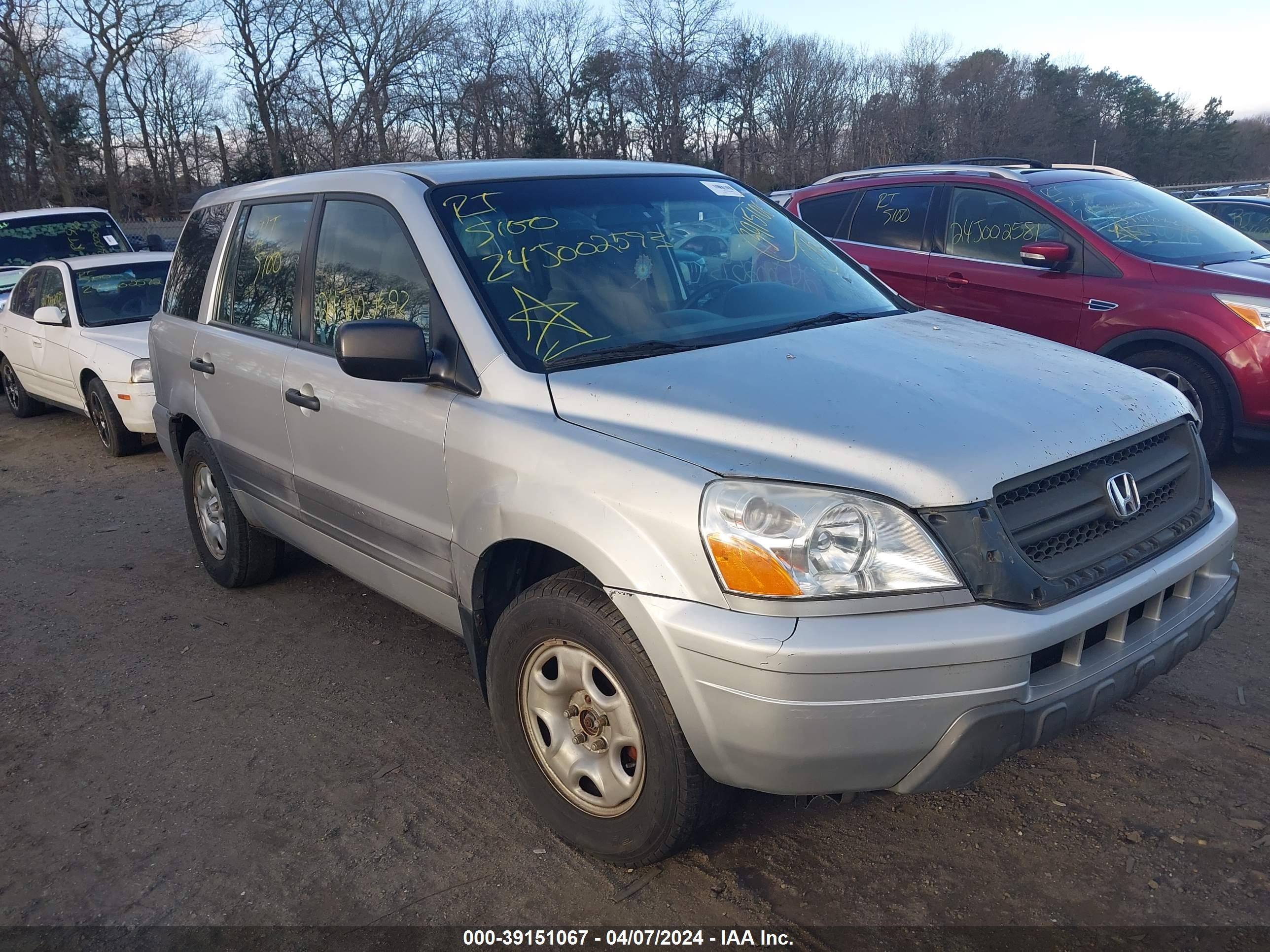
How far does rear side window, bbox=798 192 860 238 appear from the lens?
7859 mm

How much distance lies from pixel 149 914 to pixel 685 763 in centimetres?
153

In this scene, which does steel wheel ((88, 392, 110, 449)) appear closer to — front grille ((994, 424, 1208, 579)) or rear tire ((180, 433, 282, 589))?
rear tire ((180, 433, 282, 589))

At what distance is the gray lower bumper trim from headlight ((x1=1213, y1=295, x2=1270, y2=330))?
432 cm

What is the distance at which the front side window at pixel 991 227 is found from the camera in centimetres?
681

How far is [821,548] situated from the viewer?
7.49 ft

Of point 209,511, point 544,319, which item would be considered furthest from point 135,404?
point 544,319

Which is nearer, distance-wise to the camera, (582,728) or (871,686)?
(871,686)

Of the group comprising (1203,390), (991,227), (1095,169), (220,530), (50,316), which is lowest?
(220,530)

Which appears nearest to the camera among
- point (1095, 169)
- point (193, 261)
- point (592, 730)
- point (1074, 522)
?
point (1074, 522)

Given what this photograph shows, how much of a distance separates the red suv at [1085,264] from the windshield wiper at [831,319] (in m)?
2.96

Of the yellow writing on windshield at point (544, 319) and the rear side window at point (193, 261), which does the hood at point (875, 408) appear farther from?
the rear side window at point (193, 261)

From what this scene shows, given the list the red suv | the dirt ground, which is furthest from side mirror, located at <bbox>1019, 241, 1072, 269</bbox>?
the dirt ground

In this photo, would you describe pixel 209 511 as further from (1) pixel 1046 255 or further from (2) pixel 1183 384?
(2) pixel 1183 384

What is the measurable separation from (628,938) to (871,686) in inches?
36.9
